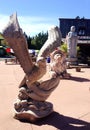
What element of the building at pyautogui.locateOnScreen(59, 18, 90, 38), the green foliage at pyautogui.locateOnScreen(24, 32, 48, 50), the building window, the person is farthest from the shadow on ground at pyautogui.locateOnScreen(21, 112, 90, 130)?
the green foliage at pyautogui.locateOnScreen(24, 32, 48, 50)

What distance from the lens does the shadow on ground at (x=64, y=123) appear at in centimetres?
587

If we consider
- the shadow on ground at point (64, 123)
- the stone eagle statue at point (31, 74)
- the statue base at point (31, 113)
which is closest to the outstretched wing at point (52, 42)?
the stone eagle statue at point (31, 74)

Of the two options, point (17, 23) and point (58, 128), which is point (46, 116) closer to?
point (58, 128)


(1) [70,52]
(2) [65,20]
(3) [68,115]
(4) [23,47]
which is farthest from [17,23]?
(2) [65,20]

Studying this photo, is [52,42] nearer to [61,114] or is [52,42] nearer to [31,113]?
[31,113]

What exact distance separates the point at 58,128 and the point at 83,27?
A: 31.4 meters

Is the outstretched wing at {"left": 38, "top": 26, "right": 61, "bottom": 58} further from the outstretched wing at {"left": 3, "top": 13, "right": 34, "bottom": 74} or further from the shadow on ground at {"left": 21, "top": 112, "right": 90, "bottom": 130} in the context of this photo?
the shadow on ground at {"left": 21, "top": 112, "right": 90, "bottom": 130}

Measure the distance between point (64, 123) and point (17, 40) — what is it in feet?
6.29

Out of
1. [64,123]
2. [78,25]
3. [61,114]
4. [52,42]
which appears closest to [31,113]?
[64,123]

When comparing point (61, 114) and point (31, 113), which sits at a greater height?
point (31, 113)

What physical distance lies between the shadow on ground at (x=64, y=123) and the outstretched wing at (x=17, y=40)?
3.52ft

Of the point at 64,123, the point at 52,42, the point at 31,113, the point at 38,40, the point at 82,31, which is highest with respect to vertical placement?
the point at 82,31

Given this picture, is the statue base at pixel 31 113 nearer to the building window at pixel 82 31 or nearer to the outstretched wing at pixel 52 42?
the outstretched wing at pixel 52 42

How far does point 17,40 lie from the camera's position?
5809mm
